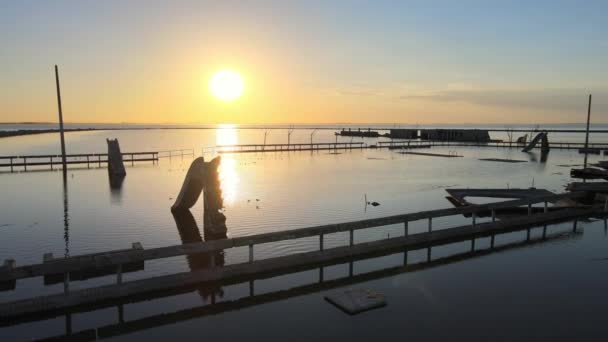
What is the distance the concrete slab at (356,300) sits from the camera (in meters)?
8.77

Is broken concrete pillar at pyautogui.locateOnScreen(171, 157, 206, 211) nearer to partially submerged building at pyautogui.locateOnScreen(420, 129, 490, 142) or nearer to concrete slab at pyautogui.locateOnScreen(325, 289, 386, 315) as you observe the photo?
concrete slab at pyautogui.locateOnScreen(325, 289, 386, 315)

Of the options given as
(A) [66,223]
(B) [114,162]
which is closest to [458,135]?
(B) [114,162]

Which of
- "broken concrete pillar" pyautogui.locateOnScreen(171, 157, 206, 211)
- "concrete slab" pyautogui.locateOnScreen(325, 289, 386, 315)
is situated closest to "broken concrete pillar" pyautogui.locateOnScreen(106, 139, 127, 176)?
"broken concrete pillar" pyautogui.locateOnScreen(171, 157, 206, 211)

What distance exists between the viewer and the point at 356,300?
29.7ft

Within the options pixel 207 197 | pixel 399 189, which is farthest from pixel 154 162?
pixel 207 197

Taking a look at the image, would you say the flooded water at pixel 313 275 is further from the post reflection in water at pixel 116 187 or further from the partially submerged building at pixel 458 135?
the partially submerged building at pixel 458 135

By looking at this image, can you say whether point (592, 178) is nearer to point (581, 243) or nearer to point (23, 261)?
point (581, 243)

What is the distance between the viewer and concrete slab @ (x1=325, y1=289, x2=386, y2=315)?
8773 mm

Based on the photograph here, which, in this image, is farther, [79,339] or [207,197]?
[207,197]

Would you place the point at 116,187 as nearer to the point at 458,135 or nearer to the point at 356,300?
the point at 356,300

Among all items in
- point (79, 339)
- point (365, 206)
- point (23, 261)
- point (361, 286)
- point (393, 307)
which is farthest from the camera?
point (365, 206)

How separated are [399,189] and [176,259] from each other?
1762 centimetres

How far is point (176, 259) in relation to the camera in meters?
12.4

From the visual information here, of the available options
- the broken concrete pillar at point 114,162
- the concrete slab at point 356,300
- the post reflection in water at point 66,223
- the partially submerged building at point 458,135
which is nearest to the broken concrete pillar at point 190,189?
the post reflection in water at point 66,223
